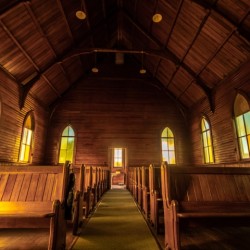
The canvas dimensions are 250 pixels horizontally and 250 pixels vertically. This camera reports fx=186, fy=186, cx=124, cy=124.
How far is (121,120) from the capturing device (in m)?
10.7

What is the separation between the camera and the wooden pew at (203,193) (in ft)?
7.88

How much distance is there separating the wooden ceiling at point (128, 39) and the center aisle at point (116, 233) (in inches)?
225

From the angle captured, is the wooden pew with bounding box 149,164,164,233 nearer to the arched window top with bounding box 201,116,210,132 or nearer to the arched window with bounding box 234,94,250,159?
the arched window with bounding box 234,94,250,159

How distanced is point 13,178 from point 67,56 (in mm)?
6356

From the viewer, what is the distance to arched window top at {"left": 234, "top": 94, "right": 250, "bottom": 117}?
6.12 meters

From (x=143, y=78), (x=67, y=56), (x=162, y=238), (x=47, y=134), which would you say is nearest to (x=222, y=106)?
(x=143, y=78)

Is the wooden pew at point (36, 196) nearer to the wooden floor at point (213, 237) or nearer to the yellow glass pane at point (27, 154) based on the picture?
the wooden floor at point (213, 237)

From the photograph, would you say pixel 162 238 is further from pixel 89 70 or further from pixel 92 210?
pixel 89 70

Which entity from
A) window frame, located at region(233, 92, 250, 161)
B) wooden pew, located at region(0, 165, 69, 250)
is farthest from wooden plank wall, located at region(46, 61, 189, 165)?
wooden pew, located at region(0, 165, 69, 250)

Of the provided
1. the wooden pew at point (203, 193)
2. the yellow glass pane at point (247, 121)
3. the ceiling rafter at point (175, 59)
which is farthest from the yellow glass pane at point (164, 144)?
the wooden pew at point (203, 193)

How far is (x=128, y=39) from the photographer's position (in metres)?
10.4

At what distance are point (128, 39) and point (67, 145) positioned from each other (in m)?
6.81

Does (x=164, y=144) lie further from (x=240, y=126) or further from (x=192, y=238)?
(x=192, y=238)

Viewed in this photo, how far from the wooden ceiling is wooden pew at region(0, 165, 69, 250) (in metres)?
4.77
